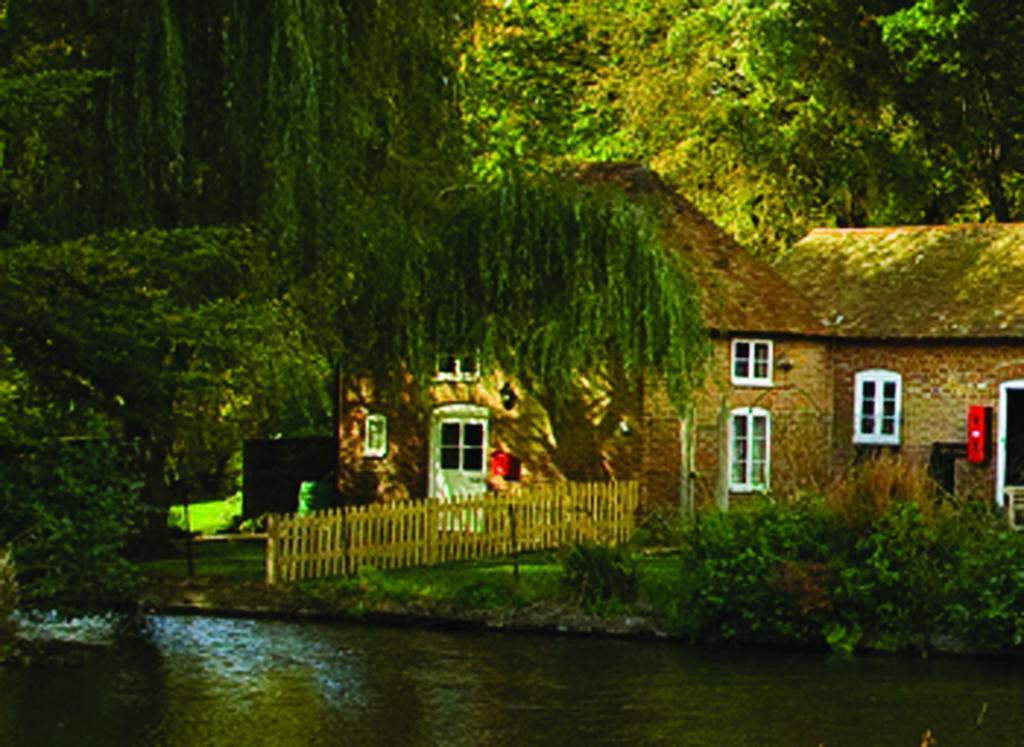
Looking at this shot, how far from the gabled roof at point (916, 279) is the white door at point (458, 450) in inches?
279

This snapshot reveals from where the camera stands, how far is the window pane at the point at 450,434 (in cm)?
3212

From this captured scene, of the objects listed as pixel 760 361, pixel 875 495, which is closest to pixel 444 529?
pixel 875 495

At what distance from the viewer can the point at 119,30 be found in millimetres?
23297

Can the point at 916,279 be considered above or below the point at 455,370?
above

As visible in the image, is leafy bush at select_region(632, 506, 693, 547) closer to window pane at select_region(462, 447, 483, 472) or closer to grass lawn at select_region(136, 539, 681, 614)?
grass lawn at select_region(136, 539, 681, 614)


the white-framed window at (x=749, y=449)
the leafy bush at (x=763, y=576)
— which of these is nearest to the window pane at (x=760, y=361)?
the white-framed window at (x=749, y=449)

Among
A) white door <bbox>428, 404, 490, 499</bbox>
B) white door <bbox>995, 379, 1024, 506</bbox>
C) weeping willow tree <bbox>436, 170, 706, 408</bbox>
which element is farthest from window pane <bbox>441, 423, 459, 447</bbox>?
white door <bbox>995, 379, 1024, 506</bbox>

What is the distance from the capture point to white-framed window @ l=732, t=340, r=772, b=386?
32.8m

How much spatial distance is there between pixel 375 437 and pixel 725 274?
671cm

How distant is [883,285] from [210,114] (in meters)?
16.2

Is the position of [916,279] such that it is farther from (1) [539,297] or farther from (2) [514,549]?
(2) [514,549]

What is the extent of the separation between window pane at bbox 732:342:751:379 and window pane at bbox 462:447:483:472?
461cm

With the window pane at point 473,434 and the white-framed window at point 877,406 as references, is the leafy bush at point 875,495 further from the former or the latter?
the white-framed window at point 877,406

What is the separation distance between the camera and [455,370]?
32.0 metres
